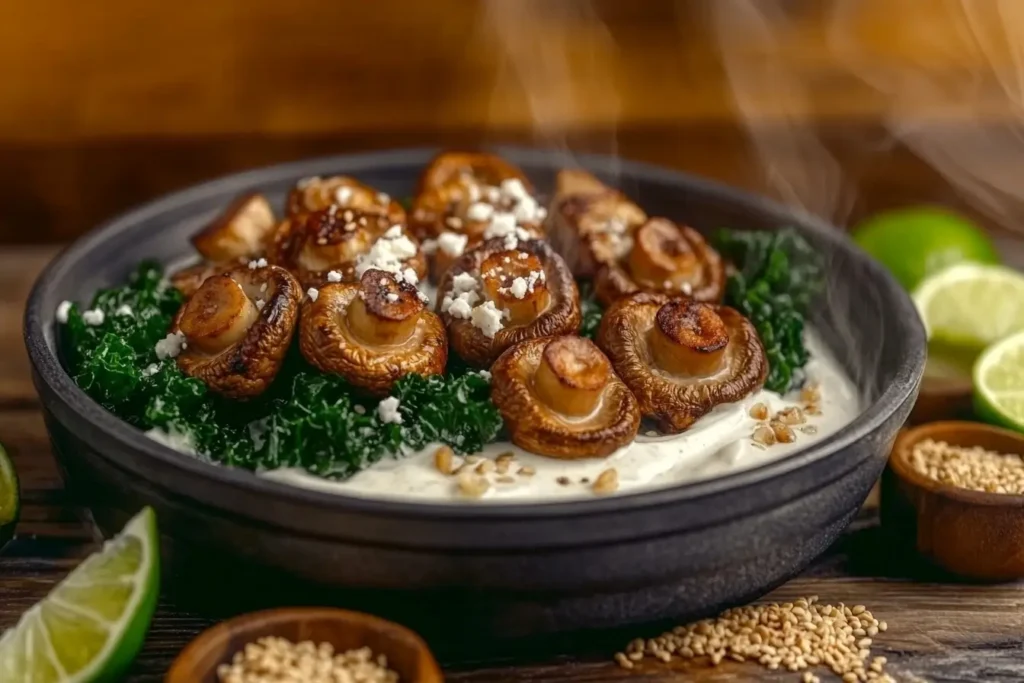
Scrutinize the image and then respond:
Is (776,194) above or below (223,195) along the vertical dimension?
below

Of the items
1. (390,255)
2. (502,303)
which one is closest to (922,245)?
(502,303)

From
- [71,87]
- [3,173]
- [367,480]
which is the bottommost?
[3,173]

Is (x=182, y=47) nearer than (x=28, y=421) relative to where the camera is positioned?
No

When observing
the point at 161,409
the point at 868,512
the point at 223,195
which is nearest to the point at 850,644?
the point at 868,512

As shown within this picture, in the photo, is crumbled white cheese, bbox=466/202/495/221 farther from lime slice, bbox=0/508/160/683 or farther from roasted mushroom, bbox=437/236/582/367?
lime slice, bbox=0/508/160/683

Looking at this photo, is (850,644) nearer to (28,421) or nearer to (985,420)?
(985,420)

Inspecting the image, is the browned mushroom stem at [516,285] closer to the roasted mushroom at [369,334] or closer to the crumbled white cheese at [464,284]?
the crumbled white cheese at [464,284]

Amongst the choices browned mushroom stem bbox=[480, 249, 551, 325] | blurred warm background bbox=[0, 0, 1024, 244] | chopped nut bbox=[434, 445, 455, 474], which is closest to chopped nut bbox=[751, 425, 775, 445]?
browned mushroom stem bbox=[480, 249, 551, 325]

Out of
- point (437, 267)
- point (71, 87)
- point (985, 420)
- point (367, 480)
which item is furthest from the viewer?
point (71, 87)
